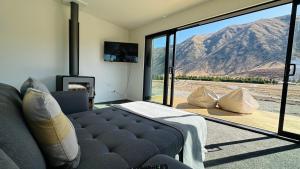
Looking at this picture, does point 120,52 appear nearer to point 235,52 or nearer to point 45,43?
point 45,43

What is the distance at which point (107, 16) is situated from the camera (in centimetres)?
437

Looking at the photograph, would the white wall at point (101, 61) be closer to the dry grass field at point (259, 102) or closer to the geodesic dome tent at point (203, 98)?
the dry grass field at point (259, 102)

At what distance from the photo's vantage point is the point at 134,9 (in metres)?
3.77

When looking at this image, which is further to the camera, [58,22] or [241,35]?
[241,35]

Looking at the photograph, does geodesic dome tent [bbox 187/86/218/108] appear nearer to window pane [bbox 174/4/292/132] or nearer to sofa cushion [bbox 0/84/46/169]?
window pane [bbox 174/4/292/132]

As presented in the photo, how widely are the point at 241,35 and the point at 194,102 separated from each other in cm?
210

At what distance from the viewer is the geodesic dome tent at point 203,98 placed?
4.17 meters

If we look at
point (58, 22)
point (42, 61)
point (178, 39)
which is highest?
point (58, 22)

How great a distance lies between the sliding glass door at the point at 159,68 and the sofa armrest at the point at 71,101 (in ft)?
8.00

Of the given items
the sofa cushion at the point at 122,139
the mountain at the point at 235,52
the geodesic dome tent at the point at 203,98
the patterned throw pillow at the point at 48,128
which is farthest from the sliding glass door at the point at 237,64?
the patterned throw pillow at the point at 48,128

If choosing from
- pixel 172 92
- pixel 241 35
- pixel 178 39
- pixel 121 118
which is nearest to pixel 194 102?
pixel 172 92

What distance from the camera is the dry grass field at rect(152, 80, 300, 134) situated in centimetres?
246

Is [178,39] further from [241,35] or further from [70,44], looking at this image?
[70,44]

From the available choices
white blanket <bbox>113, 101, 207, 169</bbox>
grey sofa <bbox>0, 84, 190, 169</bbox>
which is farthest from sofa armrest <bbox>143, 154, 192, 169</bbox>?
white blanket <bbox>113, 101, 207, 169</bbox>
